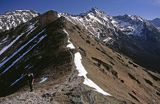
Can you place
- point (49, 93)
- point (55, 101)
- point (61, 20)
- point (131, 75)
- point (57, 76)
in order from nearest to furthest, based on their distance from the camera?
1. point (55, 101)
2. point (49, 93)
3. point (57, 76)
4. point (131, 75)
5. point (61, 20)

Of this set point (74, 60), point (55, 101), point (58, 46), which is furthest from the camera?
point (58, 46)

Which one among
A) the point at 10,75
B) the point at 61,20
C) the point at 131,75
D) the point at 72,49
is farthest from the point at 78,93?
the point at 61,20

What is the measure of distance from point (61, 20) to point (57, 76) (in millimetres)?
63791

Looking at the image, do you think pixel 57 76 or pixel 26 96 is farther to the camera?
pixel 57 76

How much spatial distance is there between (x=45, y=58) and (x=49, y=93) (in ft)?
112

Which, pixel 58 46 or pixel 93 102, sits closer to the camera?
pixel 93 102

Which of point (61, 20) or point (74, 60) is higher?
point (61, 20)

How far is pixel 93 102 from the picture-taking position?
118ft

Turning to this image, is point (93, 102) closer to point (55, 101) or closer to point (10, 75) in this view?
point (55, 101)

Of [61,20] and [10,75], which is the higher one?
[61,20]

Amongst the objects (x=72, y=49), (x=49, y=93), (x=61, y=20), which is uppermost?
(x=61, y=20)

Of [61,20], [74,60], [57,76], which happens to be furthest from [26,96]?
[61,20]

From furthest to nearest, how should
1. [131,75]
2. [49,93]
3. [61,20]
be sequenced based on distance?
[61,20] → [131,75] → [49,93]

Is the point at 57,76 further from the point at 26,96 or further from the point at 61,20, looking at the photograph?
the point at 61,20
